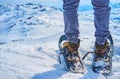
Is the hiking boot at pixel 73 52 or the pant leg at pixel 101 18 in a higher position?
the pant leg at pixel 101 18

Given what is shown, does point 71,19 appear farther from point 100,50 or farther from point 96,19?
point 100,50

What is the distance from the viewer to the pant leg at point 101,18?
102 inches

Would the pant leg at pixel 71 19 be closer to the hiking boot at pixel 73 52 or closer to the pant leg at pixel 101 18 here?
the hiking boot at pixel 73 52

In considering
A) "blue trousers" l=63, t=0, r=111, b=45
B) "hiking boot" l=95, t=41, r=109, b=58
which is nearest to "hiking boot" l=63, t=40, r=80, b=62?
"blue trousers" l=63, t=0, r=111, b=45

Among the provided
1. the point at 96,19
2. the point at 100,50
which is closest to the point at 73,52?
the point at 100,50

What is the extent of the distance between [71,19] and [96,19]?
23cm

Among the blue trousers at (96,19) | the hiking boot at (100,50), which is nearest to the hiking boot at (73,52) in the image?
the blue trousers at (96,19)

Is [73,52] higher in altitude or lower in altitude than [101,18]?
lower

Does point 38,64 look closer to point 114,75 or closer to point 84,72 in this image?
point 84,72

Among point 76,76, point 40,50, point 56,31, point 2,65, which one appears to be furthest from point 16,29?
point 76,76

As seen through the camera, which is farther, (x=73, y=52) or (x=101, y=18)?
(x=73, y=52)

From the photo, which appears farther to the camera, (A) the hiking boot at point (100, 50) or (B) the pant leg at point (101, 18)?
(A) the hiking boot at point (100, 50)

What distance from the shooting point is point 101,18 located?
263 cm

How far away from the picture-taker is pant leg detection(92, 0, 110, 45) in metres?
2.60
